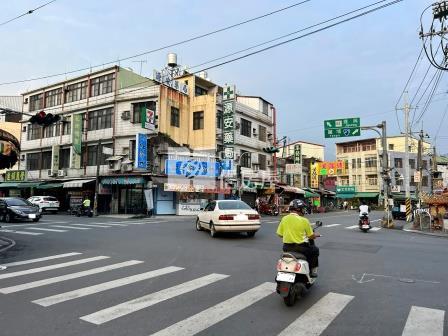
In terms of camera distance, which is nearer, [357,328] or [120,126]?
[357,328]

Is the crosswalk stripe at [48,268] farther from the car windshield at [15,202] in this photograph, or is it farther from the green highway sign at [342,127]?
the green highway sign at [342,127]

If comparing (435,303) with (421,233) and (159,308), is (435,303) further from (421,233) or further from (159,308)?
(421,233)

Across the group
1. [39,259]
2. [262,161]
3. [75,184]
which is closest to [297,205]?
[39,259]

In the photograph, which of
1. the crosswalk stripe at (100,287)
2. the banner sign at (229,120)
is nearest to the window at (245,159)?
the banner sign at (229,120)

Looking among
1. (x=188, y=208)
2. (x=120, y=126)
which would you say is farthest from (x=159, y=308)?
(x=120, y=126)

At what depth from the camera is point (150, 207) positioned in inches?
1247

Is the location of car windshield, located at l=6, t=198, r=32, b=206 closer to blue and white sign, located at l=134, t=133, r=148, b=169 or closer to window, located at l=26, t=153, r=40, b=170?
blue and white sign, located at l=134, t=133, r=148, b=169

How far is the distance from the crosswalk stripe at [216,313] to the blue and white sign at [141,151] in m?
25.5

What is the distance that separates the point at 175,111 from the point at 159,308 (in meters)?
30.9

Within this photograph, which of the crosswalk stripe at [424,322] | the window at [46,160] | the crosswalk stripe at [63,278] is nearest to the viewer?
the crosswalk stripe at [424,322]

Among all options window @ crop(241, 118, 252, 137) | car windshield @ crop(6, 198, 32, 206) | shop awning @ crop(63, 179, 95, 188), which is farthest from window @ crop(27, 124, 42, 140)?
window @ crop(241, 118, 252, 137)

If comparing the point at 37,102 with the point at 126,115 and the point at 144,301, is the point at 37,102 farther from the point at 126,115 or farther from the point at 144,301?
the point at 144,301

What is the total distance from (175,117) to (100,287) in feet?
95.9

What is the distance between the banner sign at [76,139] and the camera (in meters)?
37.1
